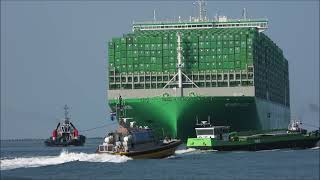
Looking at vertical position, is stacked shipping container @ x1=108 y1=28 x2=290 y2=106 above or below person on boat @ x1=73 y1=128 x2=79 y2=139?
above

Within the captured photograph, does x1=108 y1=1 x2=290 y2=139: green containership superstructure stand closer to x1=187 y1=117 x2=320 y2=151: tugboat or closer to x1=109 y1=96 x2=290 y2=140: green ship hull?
x1=109 y1=96 x2=290 y2=140: green ship hull

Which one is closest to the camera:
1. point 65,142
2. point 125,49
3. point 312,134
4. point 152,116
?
point 312,134

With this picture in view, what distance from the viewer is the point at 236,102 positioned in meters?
146

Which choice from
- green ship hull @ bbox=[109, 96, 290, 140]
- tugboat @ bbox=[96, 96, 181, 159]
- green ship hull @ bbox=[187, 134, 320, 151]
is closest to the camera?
tugboat @ bbox=[96, 96, 181, 159]

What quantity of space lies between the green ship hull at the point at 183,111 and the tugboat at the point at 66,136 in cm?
1819

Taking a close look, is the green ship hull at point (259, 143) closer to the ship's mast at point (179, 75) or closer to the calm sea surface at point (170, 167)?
the calm sea surface at point (170, 167)

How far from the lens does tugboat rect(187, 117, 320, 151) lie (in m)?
102

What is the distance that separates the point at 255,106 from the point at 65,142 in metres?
35.4

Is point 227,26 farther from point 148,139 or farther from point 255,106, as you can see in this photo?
point 148,139

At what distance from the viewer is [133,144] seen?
84.4 metres

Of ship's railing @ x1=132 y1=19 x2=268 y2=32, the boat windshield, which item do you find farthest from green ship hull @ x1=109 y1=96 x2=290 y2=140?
the boat windshield

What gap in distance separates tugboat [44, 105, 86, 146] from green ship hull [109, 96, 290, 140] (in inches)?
716

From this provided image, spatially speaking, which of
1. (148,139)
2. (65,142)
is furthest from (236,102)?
(148,139)

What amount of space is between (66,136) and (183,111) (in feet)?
108
